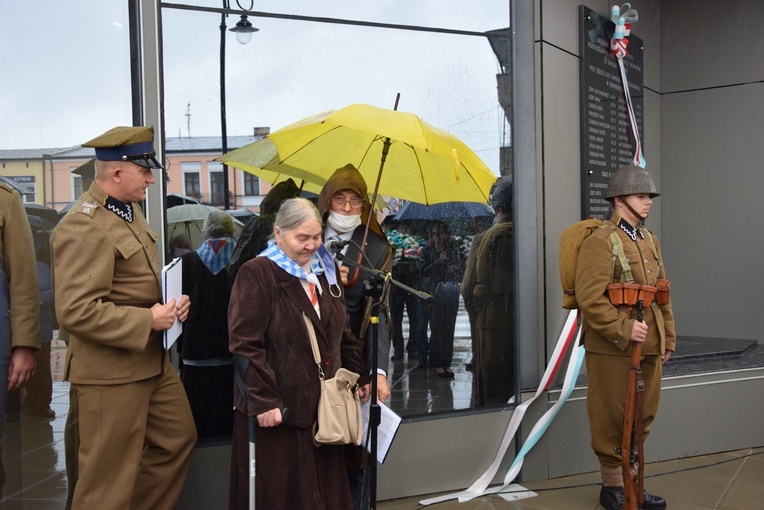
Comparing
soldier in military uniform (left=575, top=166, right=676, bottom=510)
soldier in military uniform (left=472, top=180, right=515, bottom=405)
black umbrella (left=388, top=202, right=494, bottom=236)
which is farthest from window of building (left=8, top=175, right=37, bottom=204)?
soldier in military uniform (left=575, top=166, right=676, bottom=510)

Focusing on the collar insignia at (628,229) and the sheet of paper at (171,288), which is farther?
the collar insignia at (628,229)

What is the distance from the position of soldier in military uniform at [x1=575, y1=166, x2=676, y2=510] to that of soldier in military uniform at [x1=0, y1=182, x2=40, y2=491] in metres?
2.95

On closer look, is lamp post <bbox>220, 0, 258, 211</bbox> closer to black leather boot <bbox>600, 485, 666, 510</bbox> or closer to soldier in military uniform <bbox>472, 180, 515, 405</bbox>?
soldier in military uniform <bbox>472, 180, 515, 405</bbox>

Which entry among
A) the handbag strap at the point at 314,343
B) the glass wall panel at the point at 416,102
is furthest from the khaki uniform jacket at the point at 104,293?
the glass wall panel at the point at 416,102

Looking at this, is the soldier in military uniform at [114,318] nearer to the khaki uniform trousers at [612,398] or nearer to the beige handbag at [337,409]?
the beige handbag at [337,409]

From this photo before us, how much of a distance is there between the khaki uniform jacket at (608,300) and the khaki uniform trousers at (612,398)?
8 cm

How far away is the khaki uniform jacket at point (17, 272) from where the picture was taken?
3355 mm

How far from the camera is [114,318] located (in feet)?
10.4

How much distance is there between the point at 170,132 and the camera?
4262 millimetres

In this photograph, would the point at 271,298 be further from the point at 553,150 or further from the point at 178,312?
the point at 553,150

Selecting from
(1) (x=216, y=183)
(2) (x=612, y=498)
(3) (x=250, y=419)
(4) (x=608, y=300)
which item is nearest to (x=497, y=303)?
(4) (x=608, y=300)

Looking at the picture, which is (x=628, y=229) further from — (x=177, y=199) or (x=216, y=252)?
(x=177, y=199)

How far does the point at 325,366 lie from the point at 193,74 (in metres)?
1.89

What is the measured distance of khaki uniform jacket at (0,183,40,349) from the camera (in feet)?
11.0
